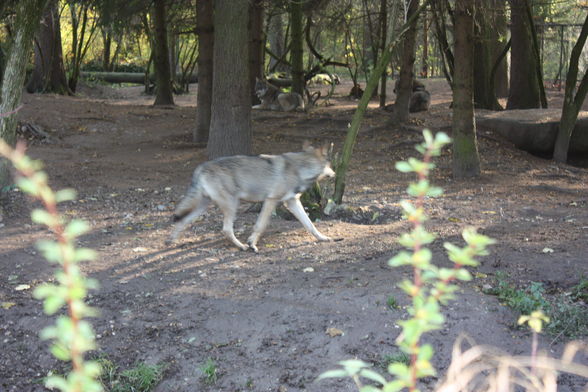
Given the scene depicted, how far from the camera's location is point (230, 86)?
458 inches

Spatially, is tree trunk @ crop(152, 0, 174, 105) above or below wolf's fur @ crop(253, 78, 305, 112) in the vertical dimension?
above

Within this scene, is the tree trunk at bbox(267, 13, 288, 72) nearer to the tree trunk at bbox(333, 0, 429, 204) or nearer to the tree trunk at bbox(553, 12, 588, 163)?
the tree trunk at bbox(553, 12, 588, 163)

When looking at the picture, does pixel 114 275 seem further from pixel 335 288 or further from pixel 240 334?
pixel 335 288

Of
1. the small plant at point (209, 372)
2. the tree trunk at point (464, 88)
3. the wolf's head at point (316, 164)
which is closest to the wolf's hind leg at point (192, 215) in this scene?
the wolf's head at point (316, 164)

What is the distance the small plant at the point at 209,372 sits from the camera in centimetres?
559

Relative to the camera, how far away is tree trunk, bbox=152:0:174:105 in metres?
18.4

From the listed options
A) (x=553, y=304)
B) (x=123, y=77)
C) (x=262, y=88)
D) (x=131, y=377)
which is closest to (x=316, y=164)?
(x=553, y=304)

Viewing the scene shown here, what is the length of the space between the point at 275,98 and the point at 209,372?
50.9 feet

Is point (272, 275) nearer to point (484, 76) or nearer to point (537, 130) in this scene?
point (537, 130)

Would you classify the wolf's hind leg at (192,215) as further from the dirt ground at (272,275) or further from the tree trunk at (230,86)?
the tree trunk at (230,86)

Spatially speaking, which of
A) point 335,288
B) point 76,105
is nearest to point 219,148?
point 335,288

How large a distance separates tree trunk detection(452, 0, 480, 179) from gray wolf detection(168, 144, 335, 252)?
14.8 feet

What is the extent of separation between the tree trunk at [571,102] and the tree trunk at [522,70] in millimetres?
4364

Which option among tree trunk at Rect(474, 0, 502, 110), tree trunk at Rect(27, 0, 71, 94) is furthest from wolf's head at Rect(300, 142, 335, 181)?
tree trunk at Rect(27, 0, 71, 94)
